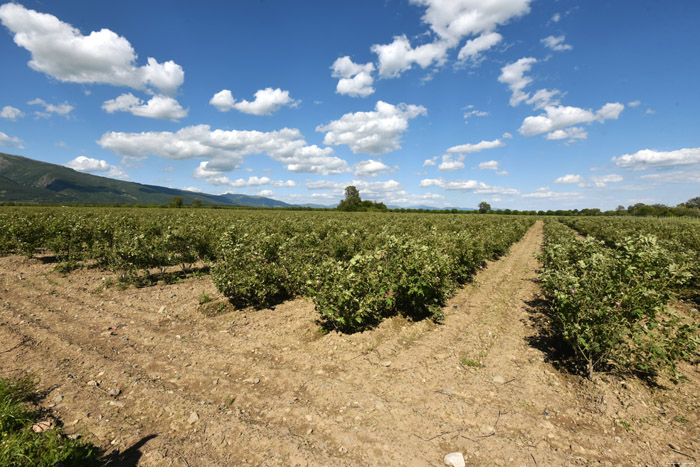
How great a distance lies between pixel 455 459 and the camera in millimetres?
3613

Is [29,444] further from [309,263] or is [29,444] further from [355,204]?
[355,204]

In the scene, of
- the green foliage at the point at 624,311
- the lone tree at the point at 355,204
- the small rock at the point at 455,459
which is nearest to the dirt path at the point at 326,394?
the small rock at the point at 455,459

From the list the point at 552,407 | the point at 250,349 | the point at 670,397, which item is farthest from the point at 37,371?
the point at 670,397

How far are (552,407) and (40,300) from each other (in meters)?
14.2

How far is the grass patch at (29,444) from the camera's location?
115 inches

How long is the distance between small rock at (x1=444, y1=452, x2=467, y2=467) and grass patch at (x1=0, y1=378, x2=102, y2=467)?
436 cm

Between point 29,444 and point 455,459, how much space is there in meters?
5.00

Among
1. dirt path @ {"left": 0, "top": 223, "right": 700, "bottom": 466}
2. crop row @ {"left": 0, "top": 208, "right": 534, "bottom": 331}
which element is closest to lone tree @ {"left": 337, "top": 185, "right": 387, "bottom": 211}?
crop row @ {"left": 0, "top": 208, "right": 534, "bottom": 331}

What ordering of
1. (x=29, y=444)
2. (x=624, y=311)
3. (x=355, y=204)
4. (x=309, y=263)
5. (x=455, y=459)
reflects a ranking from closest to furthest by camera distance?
(x=29, y=444) < (x=455, y=459) < (x=624, y=311) < (x=309, y=263) < (x=355, y=204)

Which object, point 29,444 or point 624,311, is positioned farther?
point 624,311

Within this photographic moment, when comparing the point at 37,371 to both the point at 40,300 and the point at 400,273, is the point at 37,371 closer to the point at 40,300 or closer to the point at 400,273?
the point at 40,300

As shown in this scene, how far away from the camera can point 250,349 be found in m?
6.41

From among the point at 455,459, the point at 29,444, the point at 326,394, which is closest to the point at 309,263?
the point at 326,394

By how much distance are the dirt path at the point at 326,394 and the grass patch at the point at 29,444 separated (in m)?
0.35
